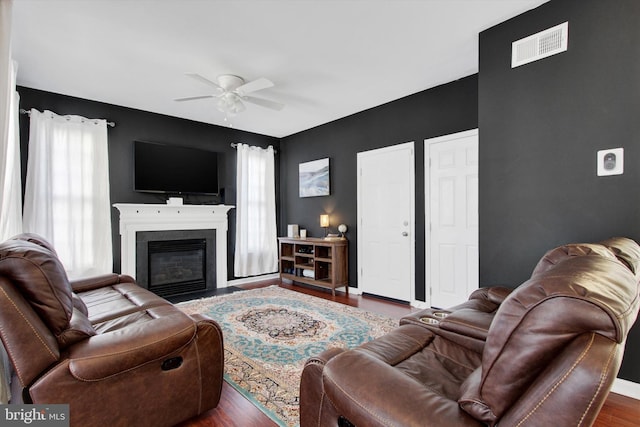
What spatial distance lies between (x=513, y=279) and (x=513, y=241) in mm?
310

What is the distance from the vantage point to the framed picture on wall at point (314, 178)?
5172mm

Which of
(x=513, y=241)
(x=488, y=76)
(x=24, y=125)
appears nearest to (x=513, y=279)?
(x=513, y=241)

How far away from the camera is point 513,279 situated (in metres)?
2.44

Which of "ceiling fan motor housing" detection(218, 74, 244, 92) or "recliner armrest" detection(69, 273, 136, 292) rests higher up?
"ceiling fan motor housing" detection(218, 74, 244, 92)

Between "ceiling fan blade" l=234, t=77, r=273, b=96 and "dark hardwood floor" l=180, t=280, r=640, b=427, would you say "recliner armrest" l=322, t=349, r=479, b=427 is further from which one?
"ceiling fan blade" l=234, t=77, r=273, b=96

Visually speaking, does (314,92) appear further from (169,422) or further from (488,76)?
(169,422)

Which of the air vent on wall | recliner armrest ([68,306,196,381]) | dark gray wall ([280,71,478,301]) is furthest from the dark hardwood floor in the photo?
the air vent on wall

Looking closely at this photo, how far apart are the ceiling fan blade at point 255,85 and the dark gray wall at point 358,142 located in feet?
6.50

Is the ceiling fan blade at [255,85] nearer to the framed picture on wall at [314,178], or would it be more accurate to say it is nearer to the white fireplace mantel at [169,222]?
the framed picture on wall at [314,178]

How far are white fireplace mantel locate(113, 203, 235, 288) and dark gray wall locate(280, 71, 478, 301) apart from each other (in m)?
1.37

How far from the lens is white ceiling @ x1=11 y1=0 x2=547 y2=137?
2.29 metres

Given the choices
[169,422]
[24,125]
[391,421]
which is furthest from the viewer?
[24,125]

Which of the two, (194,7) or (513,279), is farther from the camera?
(513,279)

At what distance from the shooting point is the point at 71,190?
383 centimetres
